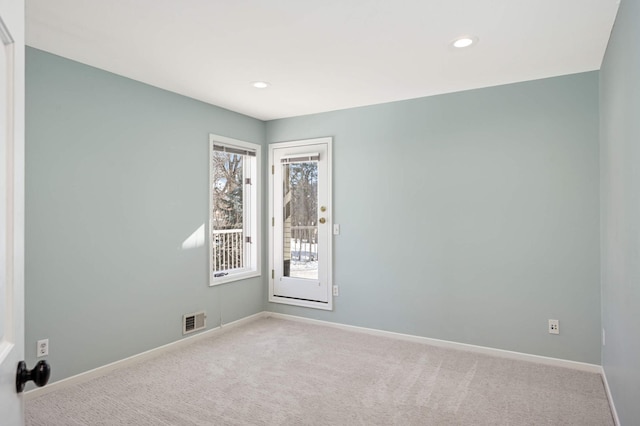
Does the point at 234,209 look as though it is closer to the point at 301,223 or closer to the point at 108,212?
the point at 301,223

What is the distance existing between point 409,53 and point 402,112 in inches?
48.1

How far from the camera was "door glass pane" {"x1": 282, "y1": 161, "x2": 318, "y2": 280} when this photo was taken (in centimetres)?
466

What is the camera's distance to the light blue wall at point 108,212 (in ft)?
9.24

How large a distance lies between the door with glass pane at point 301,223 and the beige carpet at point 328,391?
0.97 metres

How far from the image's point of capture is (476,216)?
12.1 ft

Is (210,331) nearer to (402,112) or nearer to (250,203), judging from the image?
(250,203)

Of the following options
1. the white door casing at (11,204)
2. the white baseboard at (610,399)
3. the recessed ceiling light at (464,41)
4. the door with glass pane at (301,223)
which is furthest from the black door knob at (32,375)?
the door with glass pane at (301,223)

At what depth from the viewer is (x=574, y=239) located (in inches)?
129

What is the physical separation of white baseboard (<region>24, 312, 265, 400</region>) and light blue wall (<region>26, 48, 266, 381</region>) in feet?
0.18

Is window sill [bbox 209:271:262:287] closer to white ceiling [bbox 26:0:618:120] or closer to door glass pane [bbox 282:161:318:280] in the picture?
door glass pane [bbox 282:161:318:280]

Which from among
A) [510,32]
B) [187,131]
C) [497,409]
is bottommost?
[497,409]

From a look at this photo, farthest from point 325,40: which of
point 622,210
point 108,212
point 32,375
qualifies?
point 32,375

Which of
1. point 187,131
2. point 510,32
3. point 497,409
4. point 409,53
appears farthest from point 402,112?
point 497,409

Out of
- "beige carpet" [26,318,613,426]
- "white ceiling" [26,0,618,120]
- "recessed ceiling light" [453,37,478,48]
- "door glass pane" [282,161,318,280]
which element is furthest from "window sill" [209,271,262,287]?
"recessed ceiling light" [453,37,478,48]
